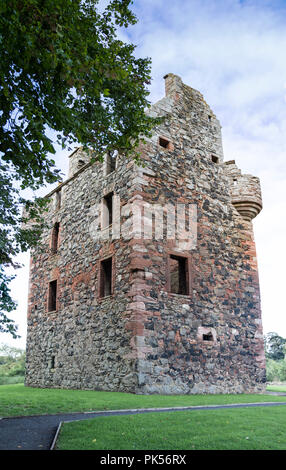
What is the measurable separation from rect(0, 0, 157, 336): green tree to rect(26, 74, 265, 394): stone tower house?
373 cm

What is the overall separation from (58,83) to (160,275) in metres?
6.95

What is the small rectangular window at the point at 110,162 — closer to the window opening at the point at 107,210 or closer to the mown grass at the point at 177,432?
the window opening at the point at 107,210

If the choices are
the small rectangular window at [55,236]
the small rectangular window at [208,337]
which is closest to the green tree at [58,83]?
the small rectangular window at [208,337]

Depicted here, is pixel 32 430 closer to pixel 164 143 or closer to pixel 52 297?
pixel 164 143

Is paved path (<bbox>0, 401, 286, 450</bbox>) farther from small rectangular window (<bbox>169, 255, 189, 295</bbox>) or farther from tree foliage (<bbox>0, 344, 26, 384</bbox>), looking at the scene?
tree foliage (<bbox>0, 344, 26, 384</bbox>)

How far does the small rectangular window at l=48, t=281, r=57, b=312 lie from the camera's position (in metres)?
16.8

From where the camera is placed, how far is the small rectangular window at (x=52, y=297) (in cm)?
1681

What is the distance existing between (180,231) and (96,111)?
624 centimetres

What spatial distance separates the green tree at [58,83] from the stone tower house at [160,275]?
12.2 ft

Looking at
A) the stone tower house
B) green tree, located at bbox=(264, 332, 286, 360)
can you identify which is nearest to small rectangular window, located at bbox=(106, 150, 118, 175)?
the stone tower house

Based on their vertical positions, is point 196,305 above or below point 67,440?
above

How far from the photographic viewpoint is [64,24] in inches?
259

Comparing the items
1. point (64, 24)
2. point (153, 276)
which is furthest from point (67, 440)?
point (153, 276)
